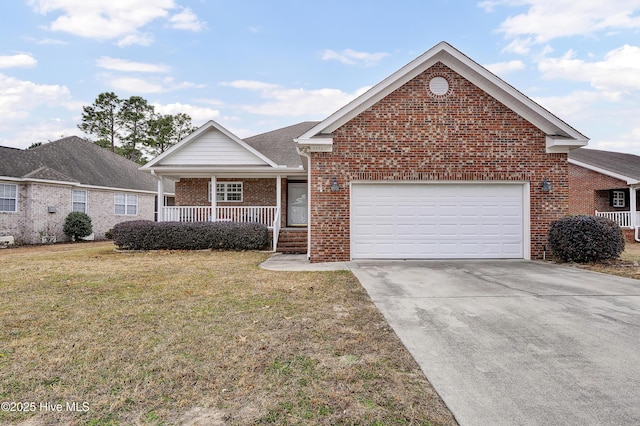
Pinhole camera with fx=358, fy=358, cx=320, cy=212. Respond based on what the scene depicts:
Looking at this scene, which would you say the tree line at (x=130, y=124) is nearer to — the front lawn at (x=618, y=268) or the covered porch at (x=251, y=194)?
the covered porch at (x=251, y=194)

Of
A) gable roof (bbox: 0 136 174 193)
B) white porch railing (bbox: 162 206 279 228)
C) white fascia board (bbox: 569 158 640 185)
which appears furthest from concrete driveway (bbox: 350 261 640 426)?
gable roof (bbox: 0 136 174 193)

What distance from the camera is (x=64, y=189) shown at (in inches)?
744

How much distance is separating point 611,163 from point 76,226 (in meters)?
31.8

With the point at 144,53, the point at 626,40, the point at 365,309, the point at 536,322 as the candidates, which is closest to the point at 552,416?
the point at 536,322

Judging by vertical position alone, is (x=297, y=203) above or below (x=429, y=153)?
below

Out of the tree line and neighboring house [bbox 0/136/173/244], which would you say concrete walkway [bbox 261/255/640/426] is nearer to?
neighboring house [bbox 0/136/173/244]

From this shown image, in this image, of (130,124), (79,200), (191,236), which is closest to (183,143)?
(191,236)

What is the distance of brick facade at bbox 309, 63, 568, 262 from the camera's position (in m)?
9.98

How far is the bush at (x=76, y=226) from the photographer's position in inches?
736

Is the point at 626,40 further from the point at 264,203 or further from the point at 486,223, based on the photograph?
the point at 264,203

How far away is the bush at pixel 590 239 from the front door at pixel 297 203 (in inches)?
399

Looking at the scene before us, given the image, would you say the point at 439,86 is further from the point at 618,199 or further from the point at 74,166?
the point at 74,166

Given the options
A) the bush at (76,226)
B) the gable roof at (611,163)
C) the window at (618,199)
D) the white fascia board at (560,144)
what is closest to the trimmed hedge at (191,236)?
the bush at (76,226)

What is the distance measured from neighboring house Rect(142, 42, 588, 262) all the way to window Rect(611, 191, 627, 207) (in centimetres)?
1537
